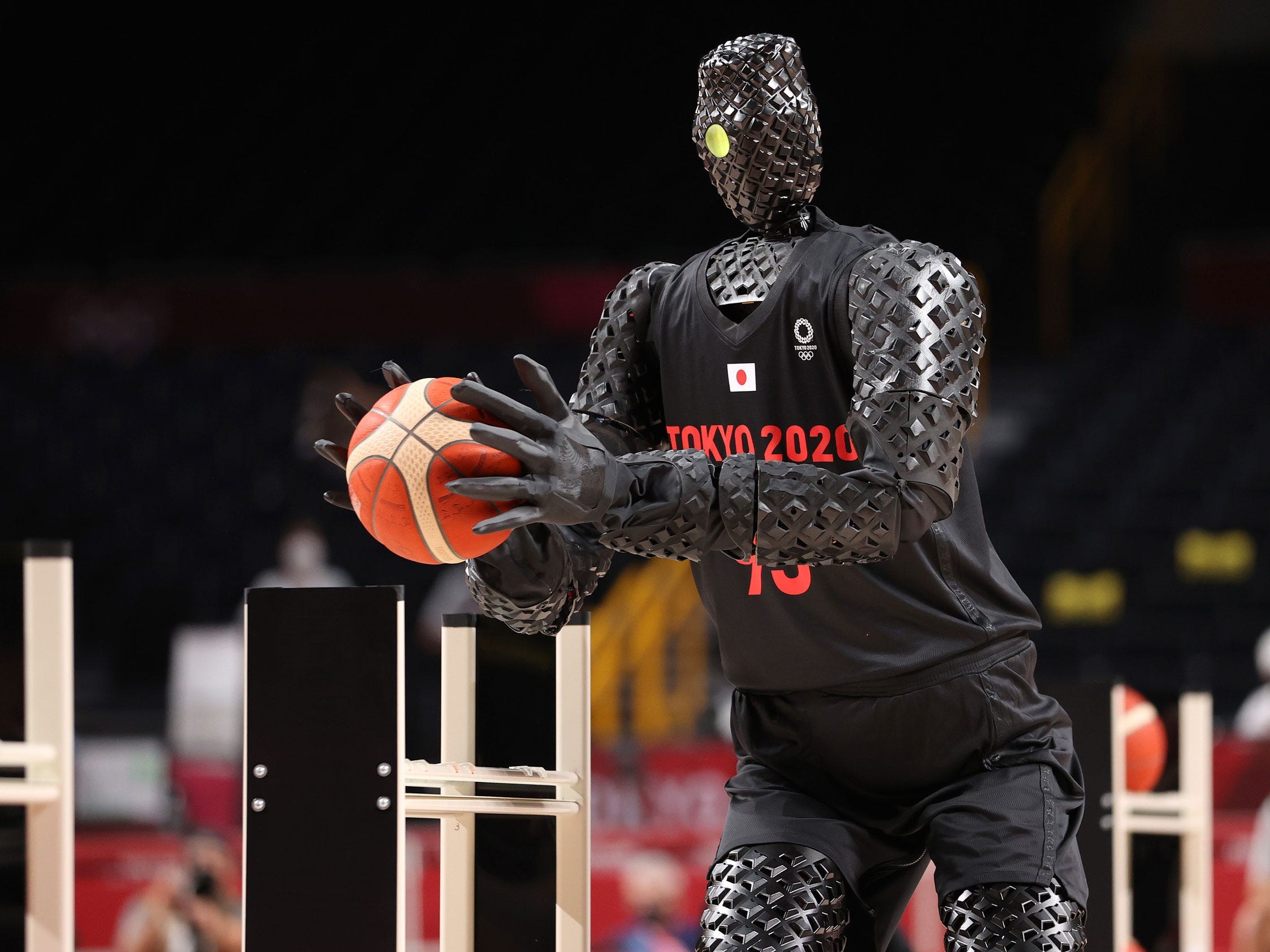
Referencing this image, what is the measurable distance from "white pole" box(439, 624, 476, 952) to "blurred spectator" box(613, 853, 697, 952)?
2.41 metres

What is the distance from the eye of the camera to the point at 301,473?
11000 mm

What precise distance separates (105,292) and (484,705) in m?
10.0

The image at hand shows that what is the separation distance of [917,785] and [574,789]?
918 millimetres

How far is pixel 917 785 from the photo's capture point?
85.5 inches

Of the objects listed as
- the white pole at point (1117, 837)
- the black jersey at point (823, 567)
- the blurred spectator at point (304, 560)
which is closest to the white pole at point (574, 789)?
the black jersey at point (823, 567)

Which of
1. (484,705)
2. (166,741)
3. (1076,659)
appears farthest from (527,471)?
(1076,659)

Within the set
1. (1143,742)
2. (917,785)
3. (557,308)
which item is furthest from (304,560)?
(917,785)

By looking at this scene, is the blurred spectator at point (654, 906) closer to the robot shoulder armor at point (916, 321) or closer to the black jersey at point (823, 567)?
the black jersey at point (823, 567)

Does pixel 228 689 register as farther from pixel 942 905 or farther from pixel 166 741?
pixel 942 905

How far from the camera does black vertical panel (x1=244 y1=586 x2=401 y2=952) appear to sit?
2.39 meters

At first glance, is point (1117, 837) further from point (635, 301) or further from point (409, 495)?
point (409, 495)

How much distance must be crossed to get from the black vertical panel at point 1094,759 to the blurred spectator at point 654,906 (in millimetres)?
2151

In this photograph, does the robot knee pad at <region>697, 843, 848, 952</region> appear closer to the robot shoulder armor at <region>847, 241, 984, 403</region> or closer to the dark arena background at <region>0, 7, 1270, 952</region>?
the robot shoulder armor at <region>847, 241, 984, 403</region>

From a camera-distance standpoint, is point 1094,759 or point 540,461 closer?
point 540,461
